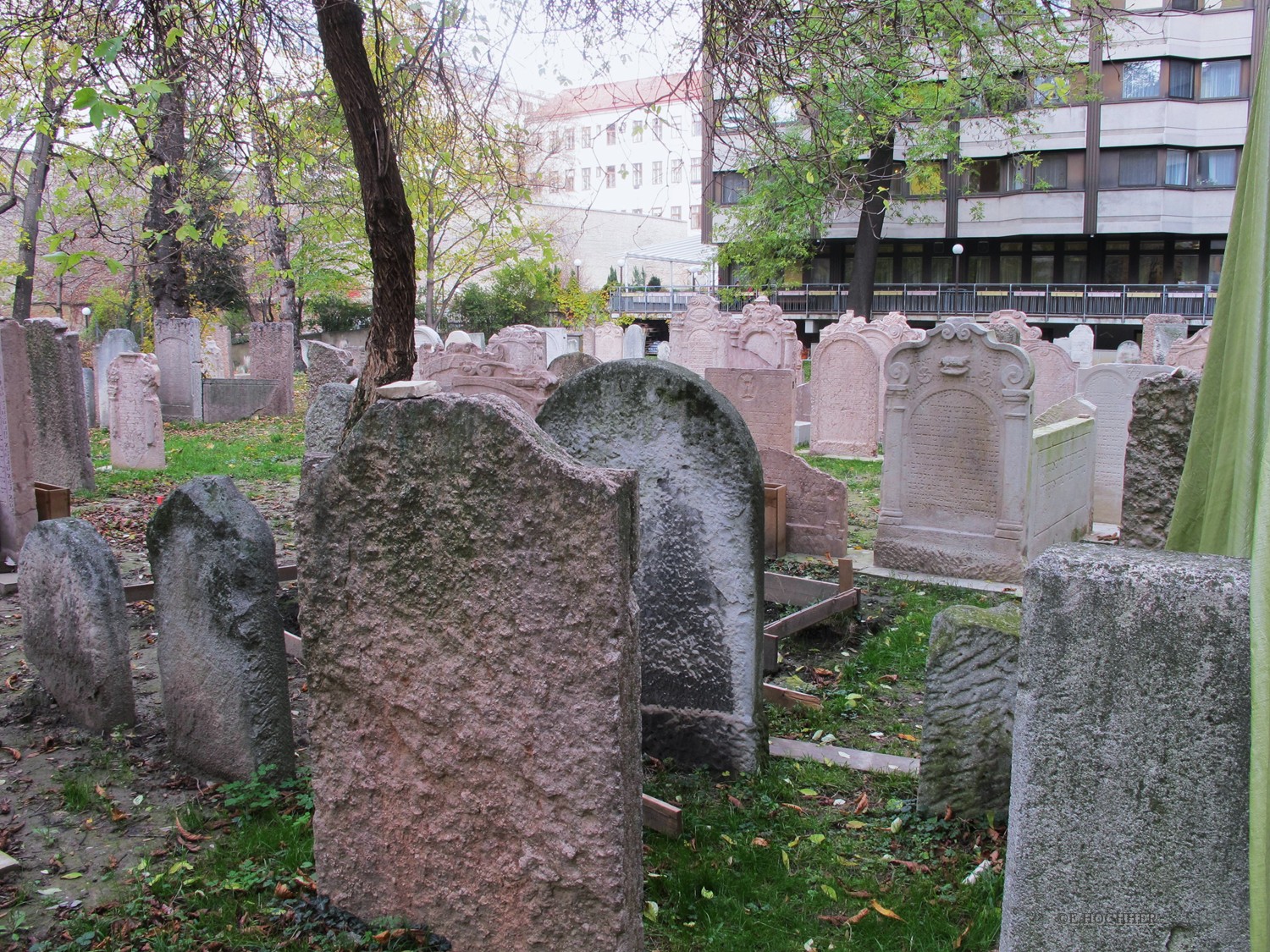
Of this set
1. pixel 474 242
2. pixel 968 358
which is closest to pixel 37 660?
pixel 968 358

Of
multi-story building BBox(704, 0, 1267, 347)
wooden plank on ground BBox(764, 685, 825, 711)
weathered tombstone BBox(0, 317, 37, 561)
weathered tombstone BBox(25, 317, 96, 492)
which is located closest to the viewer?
wooden plank on ground BBox(764, 685, 825, 711)

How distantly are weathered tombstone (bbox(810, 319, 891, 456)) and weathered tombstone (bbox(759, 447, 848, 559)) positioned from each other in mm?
6424

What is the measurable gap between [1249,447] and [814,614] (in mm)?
4191

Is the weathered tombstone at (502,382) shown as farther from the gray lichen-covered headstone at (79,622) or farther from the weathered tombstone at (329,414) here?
the gray lichen-covered headstone at (79,622)

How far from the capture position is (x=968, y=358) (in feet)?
26.6

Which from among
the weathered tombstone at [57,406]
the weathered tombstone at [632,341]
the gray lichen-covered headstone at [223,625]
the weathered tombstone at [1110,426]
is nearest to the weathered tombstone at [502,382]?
the weathered tombstone at [57,406]

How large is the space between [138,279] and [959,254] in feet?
96.3

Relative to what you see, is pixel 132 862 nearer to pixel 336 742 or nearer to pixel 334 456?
pixel 336 742

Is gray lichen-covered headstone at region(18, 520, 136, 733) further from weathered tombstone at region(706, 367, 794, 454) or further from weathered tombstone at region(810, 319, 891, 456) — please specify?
weathered tombstone at region(810, 319, 891, 456)

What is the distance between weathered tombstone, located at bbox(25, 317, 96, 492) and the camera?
9.82m

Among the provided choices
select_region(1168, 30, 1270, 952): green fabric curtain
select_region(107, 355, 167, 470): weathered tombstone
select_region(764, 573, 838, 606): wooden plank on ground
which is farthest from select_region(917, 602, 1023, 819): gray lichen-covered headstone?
select_region(107, 355, 167, 470): weathered tombstone

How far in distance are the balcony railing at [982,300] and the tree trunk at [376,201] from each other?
28937 mm

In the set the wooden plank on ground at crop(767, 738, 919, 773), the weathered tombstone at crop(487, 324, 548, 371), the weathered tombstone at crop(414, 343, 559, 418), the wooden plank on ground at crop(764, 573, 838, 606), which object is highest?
the weathered tombstone at crop(487, 324, 548, 371)

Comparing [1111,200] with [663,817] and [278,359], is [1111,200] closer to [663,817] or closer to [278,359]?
[278,359]
